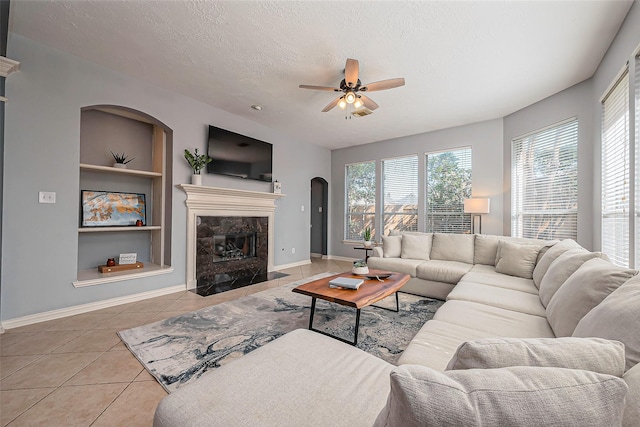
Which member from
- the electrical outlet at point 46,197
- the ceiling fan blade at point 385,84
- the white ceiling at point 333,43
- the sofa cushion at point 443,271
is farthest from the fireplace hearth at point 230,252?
the ceiling fan blade at point 385,84

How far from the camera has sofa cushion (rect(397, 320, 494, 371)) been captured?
1.19 metres

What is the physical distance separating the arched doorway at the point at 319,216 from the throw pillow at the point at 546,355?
230 inches

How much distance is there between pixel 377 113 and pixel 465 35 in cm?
185

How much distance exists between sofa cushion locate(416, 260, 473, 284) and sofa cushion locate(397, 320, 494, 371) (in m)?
1.71

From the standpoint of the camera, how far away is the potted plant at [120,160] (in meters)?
3.37

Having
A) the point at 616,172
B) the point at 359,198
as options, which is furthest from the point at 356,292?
the point at 359,198

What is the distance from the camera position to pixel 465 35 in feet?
7.60

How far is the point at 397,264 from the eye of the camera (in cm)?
359

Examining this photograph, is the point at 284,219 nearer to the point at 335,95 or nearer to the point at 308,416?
the point at 335,95

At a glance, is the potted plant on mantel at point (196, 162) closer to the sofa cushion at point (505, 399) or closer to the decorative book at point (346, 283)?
the decorative book at point (346, 283)

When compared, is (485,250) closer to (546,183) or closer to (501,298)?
(546,183)

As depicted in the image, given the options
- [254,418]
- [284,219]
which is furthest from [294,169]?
[254,418]

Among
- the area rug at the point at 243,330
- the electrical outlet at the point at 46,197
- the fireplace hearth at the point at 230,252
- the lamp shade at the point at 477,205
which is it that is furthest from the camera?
the lamp shade at the point at 477,205

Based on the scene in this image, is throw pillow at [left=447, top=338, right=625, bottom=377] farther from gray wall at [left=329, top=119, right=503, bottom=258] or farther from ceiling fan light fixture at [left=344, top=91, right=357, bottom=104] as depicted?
gray wall at [left=329, top=119, right=503, bottom=258]
